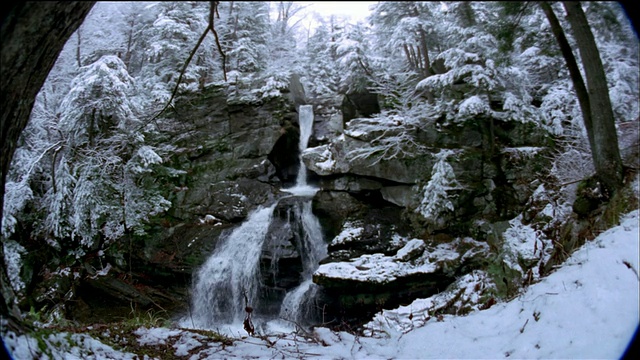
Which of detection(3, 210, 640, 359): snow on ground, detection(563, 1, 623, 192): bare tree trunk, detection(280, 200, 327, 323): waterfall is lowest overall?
detection(280, 200, 327, 323): waterfall

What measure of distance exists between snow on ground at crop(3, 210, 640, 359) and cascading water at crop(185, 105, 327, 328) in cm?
553

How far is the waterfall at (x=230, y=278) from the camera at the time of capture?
28.9ft

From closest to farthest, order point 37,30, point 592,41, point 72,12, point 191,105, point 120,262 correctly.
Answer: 1. point 37,30
2. point 72,12
3. point 592,41
4. point 191,105
5. point 120,262

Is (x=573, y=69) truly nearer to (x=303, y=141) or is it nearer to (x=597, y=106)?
(x=597, y=106)

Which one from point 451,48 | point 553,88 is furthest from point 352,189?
point 553,88

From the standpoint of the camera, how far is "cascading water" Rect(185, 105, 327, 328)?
8781 millimetres

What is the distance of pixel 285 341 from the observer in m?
3.32

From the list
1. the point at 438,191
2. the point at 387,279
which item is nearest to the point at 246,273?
the point at 387,279

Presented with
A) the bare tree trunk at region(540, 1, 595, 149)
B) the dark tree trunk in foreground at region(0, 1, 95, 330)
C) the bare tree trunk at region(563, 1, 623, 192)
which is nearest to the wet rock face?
the bare tree trunk at region(563, 1, 623, 192)

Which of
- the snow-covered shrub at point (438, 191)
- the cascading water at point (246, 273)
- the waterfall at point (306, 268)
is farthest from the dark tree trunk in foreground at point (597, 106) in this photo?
the cascading water at point (246, 273)

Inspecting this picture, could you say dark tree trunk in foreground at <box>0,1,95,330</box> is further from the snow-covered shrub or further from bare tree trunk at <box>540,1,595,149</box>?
the snow-covered shrub

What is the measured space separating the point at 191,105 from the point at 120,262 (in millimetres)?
4795

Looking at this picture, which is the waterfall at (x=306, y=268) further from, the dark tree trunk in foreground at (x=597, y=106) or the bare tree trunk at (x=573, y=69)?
the bare tree trunk at (x=573, y=69)

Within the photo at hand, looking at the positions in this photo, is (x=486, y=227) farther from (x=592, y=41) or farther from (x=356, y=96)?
(x=356, y=96)
